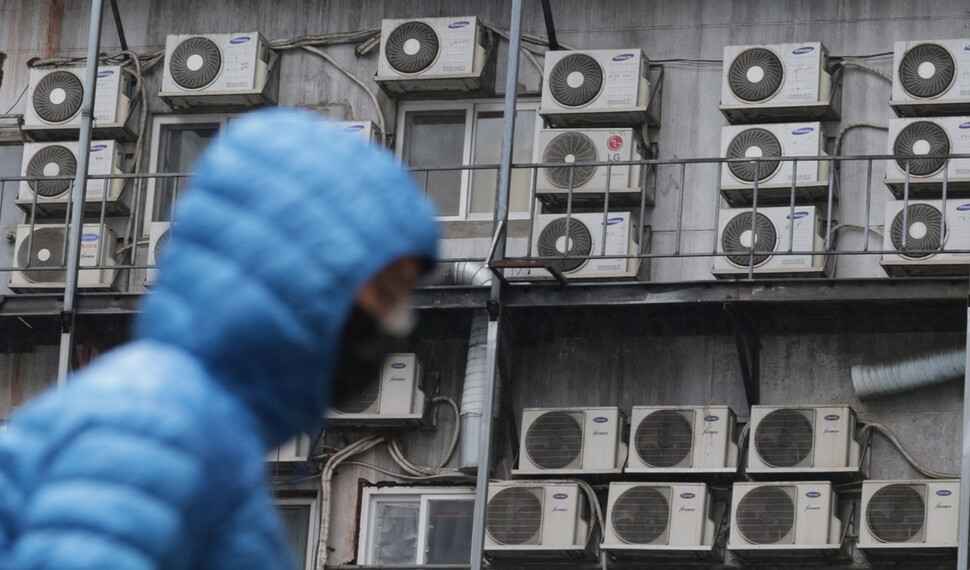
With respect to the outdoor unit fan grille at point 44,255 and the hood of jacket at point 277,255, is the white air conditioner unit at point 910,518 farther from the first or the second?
the hood of jacket at point 277,255

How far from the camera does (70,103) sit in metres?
16.7

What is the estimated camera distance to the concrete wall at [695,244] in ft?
48.8

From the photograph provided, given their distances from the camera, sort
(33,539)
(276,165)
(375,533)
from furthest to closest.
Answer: (375,533)
(276,165)
(33,539)

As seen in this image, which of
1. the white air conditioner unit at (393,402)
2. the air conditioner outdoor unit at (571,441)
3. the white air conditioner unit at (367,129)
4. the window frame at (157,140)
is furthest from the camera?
the window frame at (157,140)

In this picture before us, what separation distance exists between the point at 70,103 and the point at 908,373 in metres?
7.18

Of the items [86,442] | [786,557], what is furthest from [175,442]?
[786,557]

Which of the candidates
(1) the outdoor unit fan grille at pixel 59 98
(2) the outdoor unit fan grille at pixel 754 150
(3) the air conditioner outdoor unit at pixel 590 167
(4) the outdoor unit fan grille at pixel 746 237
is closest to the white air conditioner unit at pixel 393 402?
(3) the air conditioner outdoor unit at pixel 590 167

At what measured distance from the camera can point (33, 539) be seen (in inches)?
75.7

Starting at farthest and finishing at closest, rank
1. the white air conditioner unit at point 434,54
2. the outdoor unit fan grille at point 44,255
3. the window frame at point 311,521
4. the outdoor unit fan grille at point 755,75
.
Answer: the outdoor unit fan grille at point 44,255 < the white air conditioner unit at point 434,54 < the window frame at point 311,521 < the outdoor unit fan grille at point 755,75

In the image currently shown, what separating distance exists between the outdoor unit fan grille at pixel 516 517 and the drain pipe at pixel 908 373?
251cm

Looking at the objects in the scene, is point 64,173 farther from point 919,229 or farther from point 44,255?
point 919,229

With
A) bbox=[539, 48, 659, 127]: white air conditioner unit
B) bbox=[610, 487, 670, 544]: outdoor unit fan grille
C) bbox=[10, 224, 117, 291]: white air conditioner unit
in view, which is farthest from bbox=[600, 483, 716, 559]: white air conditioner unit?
bbox=[10, 224, 117, 291]: white air conditioner unit

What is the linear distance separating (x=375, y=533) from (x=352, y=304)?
13495mm

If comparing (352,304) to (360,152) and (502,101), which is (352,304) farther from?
(502,101)
